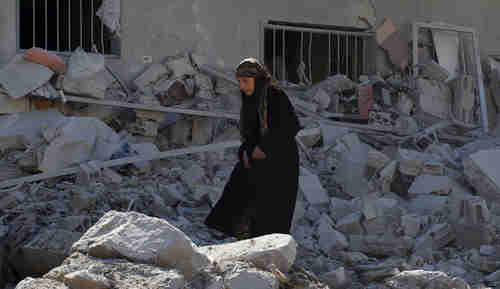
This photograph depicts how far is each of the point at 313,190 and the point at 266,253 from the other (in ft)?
13.6

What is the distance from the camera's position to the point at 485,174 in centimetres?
822

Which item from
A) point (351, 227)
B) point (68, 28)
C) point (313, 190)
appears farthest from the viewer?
point (68, 28)

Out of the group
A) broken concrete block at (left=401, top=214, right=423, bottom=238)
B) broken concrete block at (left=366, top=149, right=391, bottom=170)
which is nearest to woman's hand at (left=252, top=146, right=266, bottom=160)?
broken concrete block at (left=401, top=214, right=423, bottom=238)

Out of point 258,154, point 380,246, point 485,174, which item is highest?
point 258,154

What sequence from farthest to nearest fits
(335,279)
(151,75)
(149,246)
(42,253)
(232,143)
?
(151,75), (232,143), (42,253), (335,279), (149,246)

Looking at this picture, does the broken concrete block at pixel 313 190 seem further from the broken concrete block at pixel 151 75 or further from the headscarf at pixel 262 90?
the broken concrete block at pixel 151 75

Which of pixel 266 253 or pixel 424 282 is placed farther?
pixel 424 282

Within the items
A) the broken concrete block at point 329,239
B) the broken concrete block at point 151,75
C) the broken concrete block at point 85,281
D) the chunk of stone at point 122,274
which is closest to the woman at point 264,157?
the broken concrete block at point 329,239

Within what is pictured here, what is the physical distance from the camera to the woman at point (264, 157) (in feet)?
19.1

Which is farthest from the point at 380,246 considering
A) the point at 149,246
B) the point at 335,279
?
the point at 149,246

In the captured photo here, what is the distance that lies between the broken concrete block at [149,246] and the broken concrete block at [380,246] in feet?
9.83

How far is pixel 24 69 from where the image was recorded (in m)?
8.24

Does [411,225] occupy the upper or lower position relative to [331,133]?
lower

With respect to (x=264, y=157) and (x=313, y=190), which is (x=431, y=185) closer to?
(x=313, y=190)
